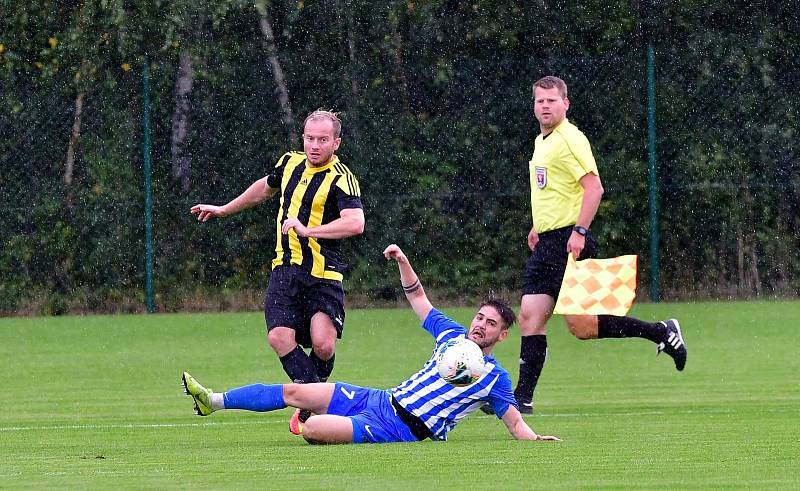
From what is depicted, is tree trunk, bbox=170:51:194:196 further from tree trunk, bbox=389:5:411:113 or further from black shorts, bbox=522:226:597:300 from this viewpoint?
black shorts, bbox=522:226:597:300

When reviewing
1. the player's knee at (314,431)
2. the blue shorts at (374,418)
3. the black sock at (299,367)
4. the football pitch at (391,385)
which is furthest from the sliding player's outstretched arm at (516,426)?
the black sock at (299,367)

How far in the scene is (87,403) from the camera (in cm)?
976

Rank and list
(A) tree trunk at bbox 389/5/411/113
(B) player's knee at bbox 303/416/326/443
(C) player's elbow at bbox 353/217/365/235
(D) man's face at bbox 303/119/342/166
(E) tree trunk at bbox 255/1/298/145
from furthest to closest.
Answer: (A) tree trunk at bbox 389/5/411/113 < (E) tree trunk at bbox 255/1/298/145 < (D) man's face at bbox 303/119/342/166 < (C) player's elbow at bbox 353/217/365/235 < (B) player's knee at bbox 303/416/326/443

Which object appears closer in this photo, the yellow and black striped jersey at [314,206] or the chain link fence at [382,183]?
the yellow and black striped jersey at [314,206]

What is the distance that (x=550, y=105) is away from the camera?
9031mm

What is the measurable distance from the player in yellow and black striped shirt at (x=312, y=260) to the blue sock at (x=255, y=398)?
2.72 feet

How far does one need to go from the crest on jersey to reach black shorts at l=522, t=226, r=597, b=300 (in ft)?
0.86

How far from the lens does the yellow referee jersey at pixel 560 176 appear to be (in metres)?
8.98

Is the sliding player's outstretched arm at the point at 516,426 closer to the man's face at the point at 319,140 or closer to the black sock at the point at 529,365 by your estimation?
the black sock at the point at 529,365

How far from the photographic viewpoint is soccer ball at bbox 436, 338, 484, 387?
710 cm

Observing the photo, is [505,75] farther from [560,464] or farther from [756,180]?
[560,464]

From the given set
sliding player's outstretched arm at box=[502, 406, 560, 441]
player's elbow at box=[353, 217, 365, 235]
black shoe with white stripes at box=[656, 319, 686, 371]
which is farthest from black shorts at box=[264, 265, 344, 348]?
black shoe with white stripes at box=[656, 319, 686, 371]

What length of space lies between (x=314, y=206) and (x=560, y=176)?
1.52m

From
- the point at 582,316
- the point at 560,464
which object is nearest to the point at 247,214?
the point at 582,316
